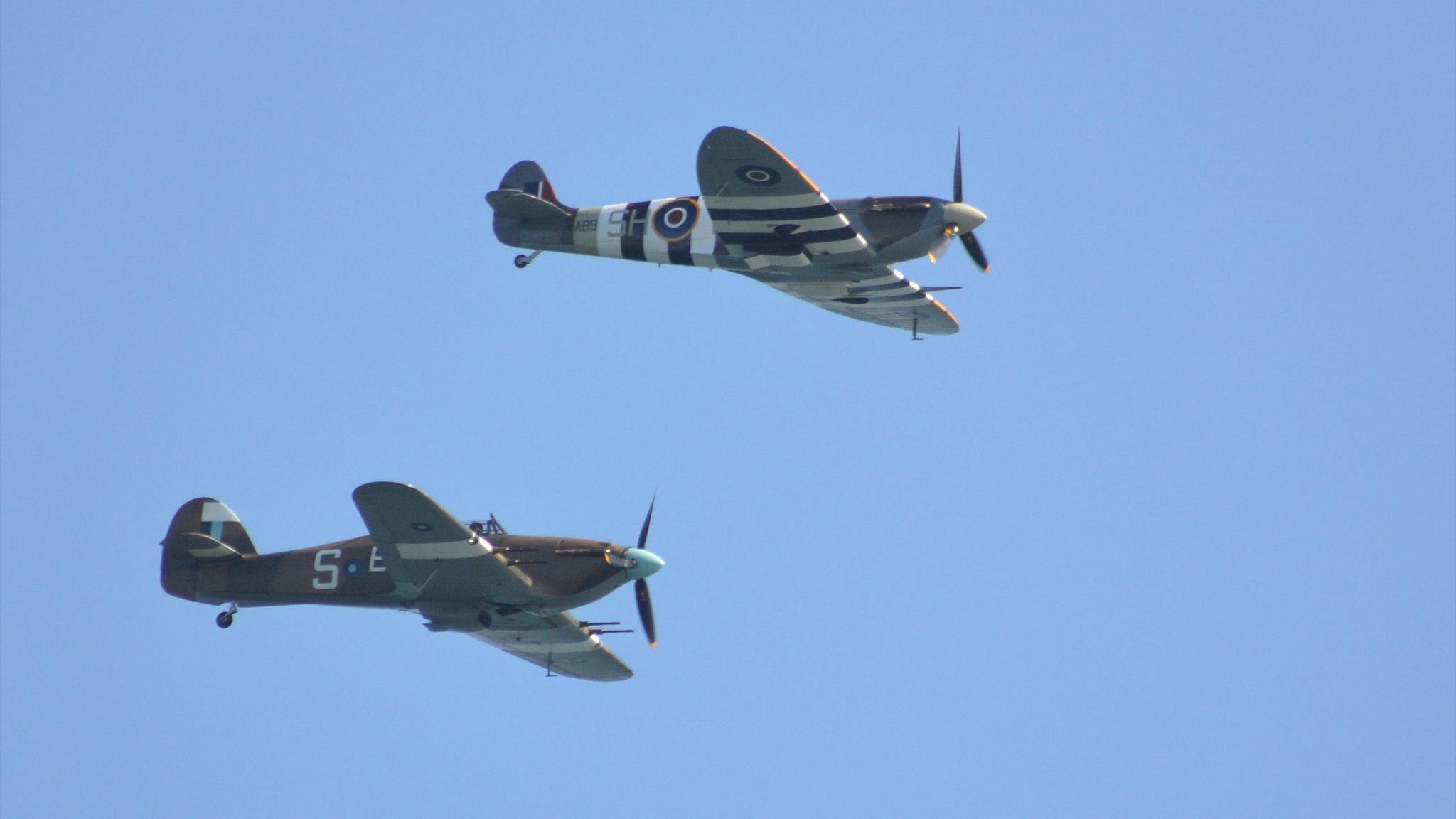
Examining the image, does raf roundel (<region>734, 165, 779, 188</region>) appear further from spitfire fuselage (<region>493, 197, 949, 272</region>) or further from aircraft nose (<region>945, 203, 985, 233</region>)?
aircraft nose (<region>945, 203, 985, 233</region>)

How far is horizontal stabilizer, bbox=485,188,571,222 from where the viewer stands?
35.4m

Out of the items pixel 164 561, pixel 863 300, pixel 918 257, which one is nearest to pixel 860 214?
pixel 918 257

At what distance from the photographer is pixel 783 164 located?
97.7 feet

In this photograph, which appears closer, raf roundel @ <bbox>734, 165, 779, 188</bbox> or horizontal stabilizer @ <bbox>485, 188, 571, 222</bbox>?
raf roundel @ <bbox>734, 165, 779, 188</bbox>

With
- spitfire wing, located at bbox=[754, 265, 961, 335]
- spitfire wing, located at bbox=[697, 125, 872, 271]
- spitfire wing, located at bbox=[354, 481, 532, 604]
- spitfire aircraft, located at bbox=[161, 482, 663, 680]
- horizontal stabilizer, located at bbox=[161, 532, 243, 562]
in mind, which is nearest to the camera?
spitfire wing, located at bbox=[354, 481, 532, 604]

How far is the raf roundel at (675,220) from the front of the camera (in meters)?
33.0

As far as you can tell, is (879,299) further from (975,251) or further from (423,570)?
(423,570)

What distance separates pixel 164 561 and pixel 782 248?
1163cm

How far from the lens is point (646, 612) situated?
28.8 meters

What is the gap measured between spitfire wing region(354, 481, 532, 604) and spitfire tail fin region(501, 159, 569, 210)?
1126 cm

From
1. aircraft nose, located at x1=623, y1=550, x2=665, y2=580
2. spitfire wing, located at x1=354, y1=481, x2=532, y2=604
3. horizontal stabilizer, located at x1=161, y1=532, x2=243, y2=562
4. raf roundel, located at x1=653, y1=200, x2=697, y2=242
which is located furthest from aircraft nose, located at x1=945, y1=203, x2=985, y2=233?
horizontal stabilizer, located at x1=161, y1=532, x2=243, y2=562

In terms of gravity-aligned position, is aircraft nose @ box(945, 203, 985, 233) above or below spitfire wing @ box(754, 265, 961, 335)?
above

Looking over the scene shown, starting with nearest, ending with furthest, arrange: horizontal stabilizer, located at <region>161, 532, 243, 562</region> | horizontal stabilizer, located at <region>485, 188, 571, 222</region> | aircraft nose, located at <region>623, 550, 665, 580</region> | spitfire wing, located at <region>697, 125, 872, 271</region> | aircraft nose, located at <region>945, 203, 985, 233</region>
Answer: aircraft nose, located at <region>623, 550, 665, 580</region> → spitfire wing, located at <region>697, 125, 872, 271</region> → horizontal stabilizer, located at <region>161, 532, 243, 562</region> → aircraft nose, located at <region>945, 203, 985, 233</region> → horizontal stabilizer, located at <region>485, 188, 571, 222</region>

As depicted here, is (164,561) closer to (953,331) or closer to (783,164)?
(783,164)
